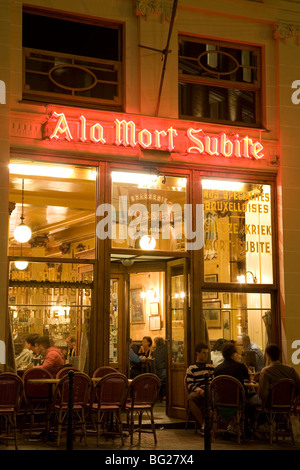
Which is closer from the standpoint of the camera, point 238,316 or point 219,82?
point 238,316

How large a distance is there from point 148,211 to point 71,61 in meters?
3.08

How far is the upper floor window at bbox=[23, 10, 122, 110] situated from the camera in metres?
13.2

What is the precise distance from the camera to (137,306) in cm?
2062

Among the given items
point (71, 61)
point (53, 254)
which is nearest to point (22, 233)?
point (53, 254)

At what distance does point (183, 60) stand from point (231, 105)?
1299mm

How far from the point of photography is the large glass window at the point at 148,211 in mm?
13305

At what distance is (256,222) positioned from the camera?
14188 mm

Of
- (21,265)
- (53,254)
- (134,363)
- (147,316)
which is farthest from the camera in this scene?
(147,316)

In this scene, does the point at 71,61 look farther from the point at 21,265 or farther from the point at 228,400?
the point at 228,400

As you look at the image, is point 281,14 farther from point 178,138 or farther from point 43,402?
point 43,402

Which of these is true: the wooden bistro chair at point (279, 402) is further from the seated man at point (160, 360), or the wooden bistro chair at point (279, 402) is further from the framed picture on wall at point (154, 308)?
the framed picture on wall at point (154, 308)

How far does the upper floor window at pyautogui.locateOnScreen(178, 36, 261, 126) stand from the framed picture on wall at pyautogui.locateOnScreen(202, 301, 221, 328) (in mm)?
3549

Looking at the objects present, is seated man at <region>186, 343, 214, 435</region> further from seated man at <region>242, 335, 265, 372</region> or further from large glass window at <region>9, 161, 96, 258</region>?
large glass window at <region>9, 161, 96, 258</region>

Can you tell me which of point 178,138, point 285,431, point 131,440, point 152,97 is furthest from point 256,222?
point 131,440
